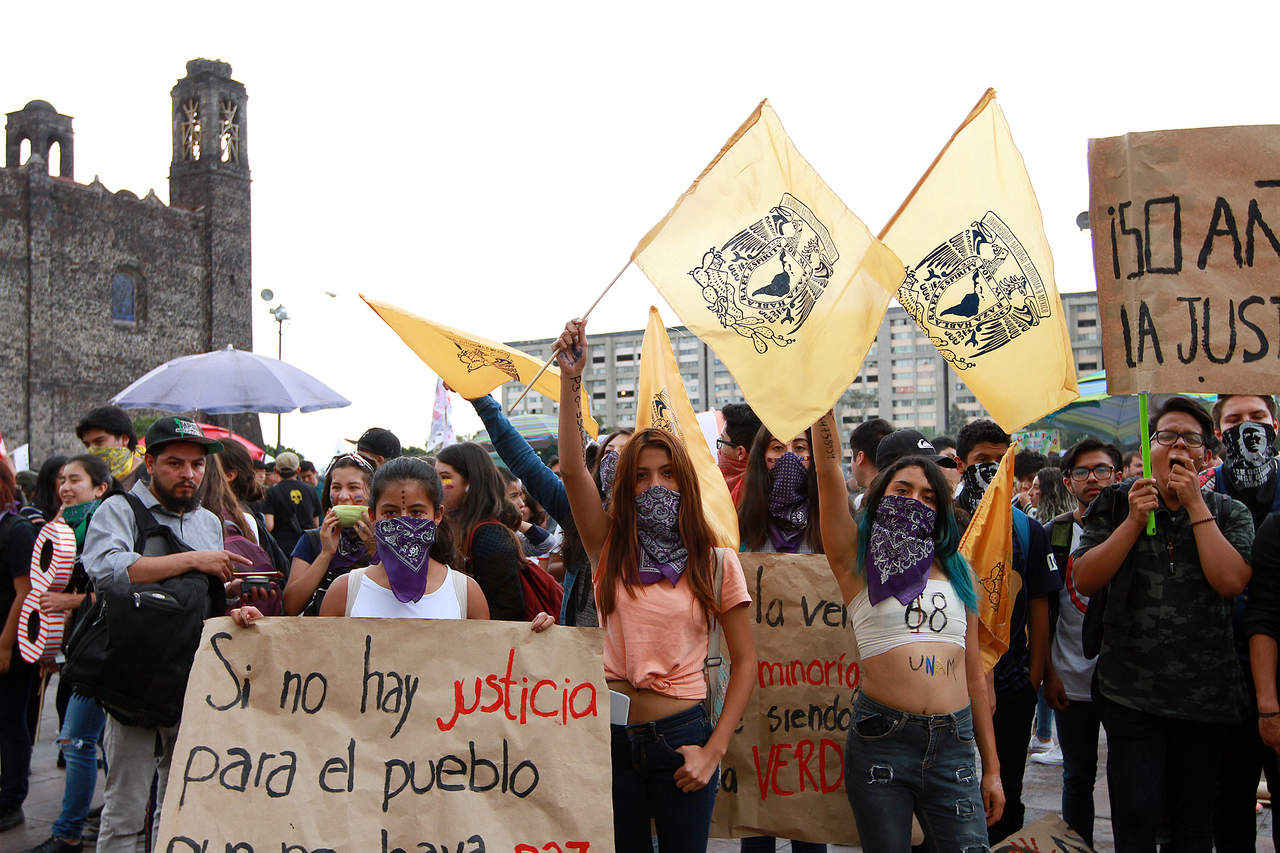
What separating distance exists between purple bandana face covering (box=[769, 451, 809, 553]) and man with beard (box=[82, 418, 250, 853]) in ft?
6.90

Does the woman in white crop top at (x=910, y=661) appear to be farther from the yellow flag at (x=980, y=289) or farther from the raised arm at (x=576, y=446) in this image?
the raised arm at (x=576, y=446)

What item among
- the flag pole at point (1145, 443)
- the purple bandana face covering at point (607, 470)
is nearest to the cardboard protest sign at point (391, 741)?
the purple bandana face covering at point (607, 470)

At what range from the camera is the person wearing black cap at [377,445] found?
17.7ft

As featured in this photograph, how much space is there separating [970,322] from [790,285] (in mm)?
745

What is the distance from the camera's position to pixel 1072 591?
4719mm

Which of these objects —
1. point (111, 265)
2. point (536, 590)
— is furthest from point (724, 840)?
point (111, 265)

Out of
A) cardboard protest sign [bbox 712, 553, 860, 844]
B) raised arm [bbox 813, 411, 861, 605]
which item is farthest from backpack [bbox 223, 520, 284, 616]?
raised arm [bbox 813, 411, 861, 605]

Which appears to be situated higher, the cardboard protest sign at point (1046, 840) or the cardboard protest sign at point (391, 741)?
the cardboard protest sign at point (391, 741)

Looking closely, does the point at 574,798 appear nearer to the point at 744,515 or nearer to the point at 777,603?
the point at 777,603

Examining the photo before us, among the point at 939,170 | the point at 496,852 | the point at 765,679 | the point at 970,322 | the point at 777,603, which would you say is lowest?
the point at 496,852

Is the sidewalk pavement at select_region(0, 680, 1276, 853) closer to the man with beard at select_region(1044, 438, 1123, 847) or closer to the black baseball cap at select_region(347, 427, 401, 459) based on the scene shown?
the man with beard at select_region(1044, 438, 1123, 847)

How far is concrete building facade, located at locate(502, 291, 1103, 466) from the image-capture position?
355ft

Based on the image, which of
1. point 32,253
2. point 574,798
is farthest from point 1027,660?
point 32,253

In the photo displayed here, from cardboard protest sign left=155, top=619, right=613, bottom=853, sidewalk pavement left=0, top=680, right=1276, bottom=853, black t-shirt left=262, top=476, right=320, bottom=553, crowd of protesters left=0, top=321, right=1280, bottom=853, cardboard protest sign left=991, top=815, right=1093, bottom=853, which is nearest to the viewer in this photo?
cardboard protest sign left=155, top=619, right=613, bottom=853
